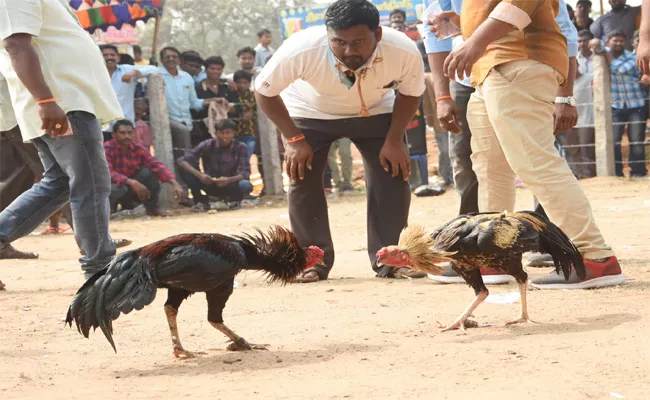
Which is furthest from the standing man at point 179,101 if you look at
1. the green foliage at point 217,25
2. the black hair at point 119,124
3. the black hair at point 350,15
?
the green foliage at point 217,25

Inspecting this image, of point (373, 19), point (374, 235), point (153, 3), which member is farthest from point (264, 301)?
point (153, 3)

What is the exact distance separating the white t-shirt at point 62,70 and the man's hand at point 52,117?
0.65 feet

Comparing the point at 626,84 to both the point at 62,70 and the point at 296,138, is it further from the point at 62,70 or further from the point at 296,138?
the point at 62,70

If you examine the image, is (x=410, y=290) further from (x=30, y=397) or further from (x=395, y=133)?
(x=30, y=397)

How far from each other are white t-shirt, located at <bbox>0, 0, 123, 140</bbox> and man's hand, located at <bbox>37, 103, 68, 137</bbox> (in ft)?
0.65

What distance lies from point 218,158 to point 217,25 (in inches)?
928

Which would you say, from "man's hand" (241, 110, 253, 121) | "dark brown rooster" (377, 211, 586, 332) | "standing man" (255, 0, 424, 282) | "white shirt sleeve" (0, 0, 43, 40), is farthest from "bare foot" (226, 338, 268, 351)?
"man's hand" (241, 110, 253, 121)

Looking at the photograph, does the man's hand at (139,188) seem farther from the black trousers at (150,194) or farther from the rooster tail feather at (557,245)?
the rooster tail feather at (557,245)

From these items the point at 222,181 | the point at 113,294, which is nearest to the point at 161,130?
the point at 222,181

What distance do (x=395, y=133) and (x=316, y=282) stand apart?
1226 mm

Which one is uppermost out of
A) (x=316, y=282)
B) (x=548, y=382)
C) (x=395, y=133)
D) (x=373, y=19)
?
(x=373, y=19)

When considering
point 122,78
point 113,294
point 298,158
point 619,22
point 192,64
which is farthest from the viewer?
point 192,64

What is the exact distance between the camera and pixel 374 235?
719 centimetres

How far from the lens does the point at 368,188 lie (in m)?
7.26
